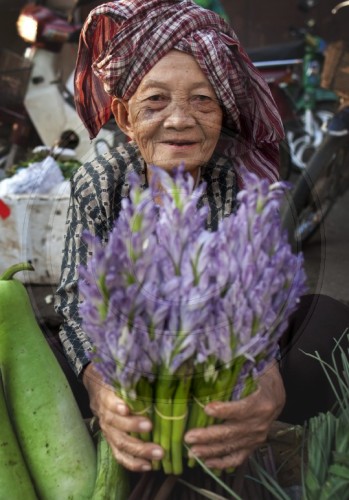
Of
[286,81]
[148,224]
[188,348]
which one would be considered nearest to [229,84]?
[148,224]

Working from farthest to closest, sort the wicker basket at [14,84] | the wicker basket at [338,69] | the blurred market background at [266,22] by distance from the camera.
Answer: the blurred market background at [266,22] → the wicker basket at [14,84] → the wicker basket at [338,69]

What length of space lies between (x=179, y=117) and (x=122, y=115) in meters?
0.17

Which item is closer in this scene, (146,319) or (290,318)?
(146,319)

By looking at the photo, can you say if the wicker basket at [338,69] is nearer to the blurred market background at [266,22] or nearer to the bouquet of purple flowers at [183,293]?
the blurred market background at [266,22]

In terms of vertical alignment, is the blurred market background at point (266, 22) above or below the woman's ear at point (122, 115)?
below

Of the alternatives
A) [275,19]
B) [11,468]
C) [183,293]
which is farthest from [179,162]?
[275,19]

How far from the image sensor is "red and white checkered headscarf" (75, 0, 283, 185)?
128 cm

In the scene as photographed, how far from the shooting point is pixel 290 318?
119 cm

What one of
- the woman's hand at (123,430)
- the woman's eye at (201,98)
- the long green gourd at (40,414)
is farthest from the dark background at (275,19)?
the woman's hand at (123,430)

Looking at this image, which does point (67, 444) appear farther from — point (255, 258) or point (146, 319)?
point (255, 258)

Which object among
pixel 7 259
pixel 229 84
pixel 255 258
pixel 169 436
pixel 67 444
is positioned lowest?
pixel 7 259

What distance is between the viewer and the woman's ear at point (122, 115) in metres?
1.39

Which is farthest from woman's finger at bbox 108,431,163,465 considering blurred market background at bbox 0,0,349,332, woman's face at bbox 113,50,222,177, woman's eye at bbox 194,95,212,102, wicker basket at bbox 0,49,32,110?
wicker basket at bbox 0,49,32,110

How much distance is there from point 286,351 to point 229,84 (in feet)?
1.53
